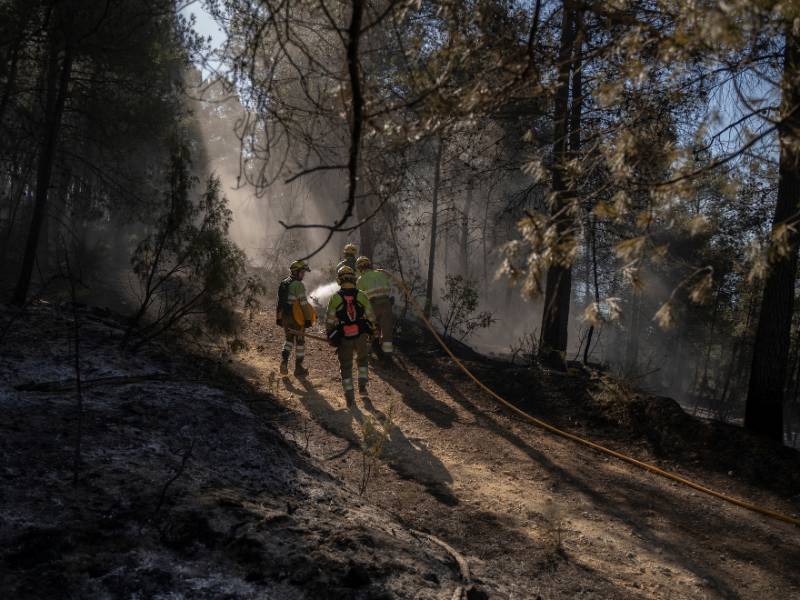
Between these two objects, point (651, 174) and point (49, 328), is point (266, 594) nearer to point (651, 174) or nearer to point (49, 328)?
point (651, 174)

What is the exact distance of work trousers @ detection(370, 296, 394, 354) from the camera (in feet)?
36.3

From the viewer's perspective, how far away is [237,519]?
3.57 m

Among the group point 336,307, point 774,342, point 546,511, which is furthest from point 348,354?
point 774,342

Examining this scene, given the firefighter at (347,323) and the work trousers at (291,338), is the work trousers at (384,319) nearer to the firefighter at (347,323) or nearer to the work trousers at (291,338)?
the work trousers at (291,338)

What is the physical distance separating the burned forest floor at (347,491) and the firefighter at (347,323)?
594 mm

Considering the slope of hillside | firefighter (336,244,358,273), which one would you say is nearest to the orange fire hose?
firefighter (336,244,358,273)

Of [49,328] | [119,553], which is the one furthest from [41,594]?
[49,328]

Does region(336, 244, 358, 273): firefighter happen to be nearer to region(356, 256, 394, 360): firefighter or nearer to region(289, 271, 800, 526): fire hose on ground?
region(356, 256, 394, 360): firefighter

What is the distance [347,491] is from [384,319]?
245 inches

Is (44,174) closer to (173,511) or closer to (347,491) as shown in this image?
(347,491)

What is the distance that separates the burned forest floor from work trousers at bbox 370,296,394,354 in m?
1.86

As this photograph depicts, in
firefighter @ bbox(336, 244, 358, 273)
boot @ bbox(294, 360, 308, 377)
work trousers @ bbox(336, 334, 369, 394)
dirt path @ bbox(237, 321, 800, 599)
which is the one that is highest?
firefighter @ bbox(336, 244, 358, 273)

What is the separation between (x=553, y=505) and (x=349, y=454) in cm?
241

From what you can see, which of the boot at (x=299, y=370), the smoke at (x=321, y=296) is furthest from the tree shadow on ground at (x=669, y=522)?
the smoke at (x=321, y=296)
